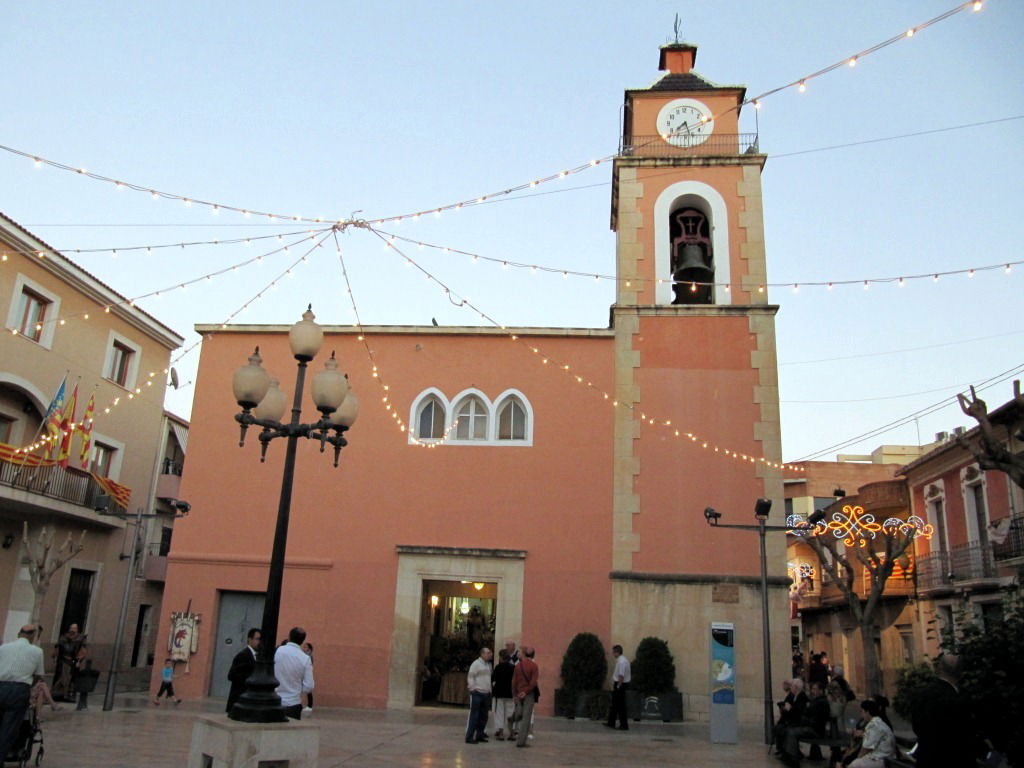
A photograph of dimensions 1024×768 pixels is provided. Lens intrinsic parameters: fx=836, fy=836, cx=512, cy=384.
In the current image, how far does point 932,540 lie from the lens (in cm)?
2277

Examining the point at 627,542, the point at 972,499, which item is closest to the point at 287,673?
the point at 627,542

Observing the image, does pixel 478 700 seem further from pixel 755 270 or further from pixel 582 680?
pixel 755 270

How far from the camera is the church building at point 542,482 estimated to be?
550 inches

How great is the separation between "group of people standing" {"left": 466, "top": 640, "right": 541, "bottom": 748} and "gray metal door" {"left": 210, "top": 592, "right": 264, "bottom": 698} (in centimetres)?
499

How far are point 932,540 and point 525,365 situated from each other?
559 inches

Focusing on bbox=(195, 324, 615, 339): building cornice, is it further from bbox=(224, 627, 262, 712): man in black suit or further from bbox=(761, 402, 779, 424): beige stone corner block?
bbox=(224, 627, 262, 712): man in black suit

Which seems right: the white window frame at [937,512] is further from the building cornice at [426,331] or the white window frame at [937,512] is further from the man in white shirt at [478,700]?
the man in white shirt at [478,700]

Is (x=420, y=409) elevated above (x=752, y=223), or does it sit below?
below

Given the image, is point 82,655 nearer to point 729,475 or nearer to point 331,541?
point 331,541

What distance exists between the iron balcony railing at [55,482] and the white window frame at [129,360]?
2749mm

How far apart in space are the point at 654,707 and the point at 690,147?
10345 mm

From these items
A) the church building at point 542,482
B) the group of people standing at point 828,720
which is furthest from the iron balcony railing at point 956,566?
the church building at point 542,482

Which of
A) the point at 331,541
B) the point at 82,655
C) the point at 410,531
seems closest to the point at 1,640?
the point at 82,655

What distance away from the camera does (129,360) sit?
898 inches
